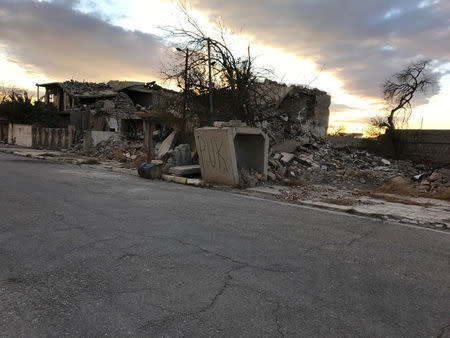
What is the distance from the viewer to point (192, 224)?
6.04 metres

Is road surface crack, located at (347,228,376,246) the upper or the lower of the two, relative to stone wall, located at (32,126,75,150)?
lower

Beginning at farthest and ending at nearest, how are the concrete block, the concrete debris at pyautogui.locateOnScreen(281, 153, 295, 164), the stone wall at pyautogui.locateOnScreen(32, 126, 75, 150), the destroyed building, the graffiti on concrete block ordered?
the destroyed building < the stone wall at pyautogui.locateOnScreen(32, 126, 75, 150) < the concrete debris at pyautogui.locateOnScreen(281, 153, 295, 164) < the graffiti on concrete block < the concrete block

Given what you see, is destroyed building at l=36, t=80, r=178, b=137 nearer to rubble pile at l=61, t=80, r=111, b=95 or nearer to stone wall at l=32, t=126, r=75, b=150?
rubble pile at l=61, t=80, r=111, b=95

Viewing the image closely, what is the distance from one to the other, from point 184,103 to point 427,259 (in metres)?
13.8

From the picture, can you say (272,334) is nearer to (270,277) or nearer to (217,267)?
(270,277)

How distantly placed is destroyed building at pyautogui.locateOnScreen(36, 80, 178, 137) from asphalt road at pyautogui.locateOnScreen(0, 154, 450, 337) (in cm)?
2089

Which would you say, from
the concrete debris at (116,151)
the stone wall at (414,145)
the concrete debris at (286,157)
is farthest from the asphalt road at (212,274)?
the stone wall at (414,145)

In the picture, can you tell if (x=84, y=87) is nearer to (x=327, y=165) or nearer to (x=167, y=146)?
(x=167, y=146)

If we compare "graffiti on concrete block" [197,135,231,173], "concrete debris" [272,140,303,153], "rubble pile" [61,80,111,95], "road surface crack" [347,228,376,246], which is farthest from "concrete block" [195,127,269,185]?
"rubble pile" [61,80,111,95]

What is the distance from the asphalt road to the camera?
294 cm

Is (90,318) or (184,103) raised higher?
(184,103)

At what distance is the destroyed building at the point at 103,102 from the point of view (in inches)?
1092

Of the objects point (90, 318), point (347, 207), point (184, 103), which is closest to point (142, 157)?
point (184, 103)

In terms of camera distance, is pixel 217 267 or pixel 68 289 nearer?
pixel 68 289
